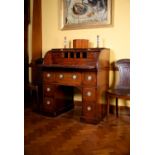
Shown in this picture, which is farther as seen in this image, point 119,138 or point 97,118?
point 97,118

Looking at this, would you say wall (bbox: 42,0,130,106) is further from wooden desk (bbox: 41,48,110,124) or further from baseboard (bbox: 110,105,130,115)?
baseboard (bbox: 110,105,130,115)

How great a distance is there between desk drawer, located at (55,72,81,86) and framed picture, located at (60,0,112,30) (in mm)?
979

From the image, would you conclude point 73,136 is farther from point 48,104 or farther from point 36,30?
point 36,30

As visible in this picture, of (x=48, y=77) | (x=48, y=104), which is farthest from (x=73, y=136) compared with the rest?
(x=48, y=77)

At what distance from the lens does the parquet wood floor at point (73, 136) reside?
2094 mm

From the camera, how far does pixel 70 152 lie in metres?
2.04

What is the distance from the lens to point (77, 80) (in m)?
3.18

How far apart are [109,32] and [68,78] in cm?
105

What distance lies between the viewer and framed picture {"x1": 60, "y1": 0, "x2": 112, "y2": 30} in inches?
139
